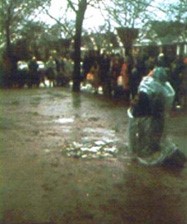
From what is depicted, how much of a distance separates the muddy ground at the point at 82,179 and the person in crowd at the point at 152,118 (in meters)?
0.37

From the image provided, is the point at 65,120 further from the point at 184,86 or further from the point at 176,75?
the point at 184,86

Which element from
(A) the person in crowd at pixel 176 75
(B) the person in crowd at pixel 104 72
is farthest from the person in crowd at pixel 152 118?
(B) the person in crowd at pixel 104 72

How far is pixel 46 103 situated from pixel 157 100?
41.5ft

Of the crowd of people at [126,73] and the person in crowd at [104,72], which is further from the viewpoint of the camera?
the person in crowd at [104,72]

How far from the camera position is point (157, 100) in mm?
10047

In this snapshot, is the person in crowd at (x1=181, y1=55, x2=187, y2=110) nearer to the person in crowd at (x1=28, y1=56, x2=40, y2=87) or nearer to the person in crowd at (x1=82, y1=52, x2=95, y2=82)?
the person in crowd at (x1=82, y1=52, x2=95, y2=82)

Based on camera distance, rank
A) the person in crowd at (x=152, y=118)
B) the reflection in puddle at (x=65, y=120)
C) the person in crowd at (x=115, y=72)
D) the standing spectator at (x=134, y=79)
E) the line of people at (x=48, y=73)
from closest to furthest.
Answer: the person in crowd at (x=152, y=118) → the reflection in puddle at (x=65, y=120) → the standing spectator at (x=134, y=79) → the person in crowd at (x=115, y=72) → the line of people at (x=48, y=73)

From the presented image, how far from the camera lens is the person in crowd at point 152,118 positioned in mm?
10031

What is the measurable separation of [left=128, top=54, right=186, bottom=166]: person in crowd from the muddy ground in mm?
367

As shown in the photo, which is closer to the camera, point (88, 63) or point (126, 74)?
point (126, 74)

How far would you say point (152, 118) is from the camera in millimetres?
10172

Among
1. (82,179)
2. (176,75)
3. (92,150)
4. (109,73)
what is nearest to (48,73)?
(109,73)

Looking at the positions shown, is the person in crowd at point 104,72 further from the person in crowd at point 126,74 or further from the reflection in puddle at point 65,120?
the reflection in puddle at point 65,120

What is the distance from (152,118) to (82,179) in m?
1.99
